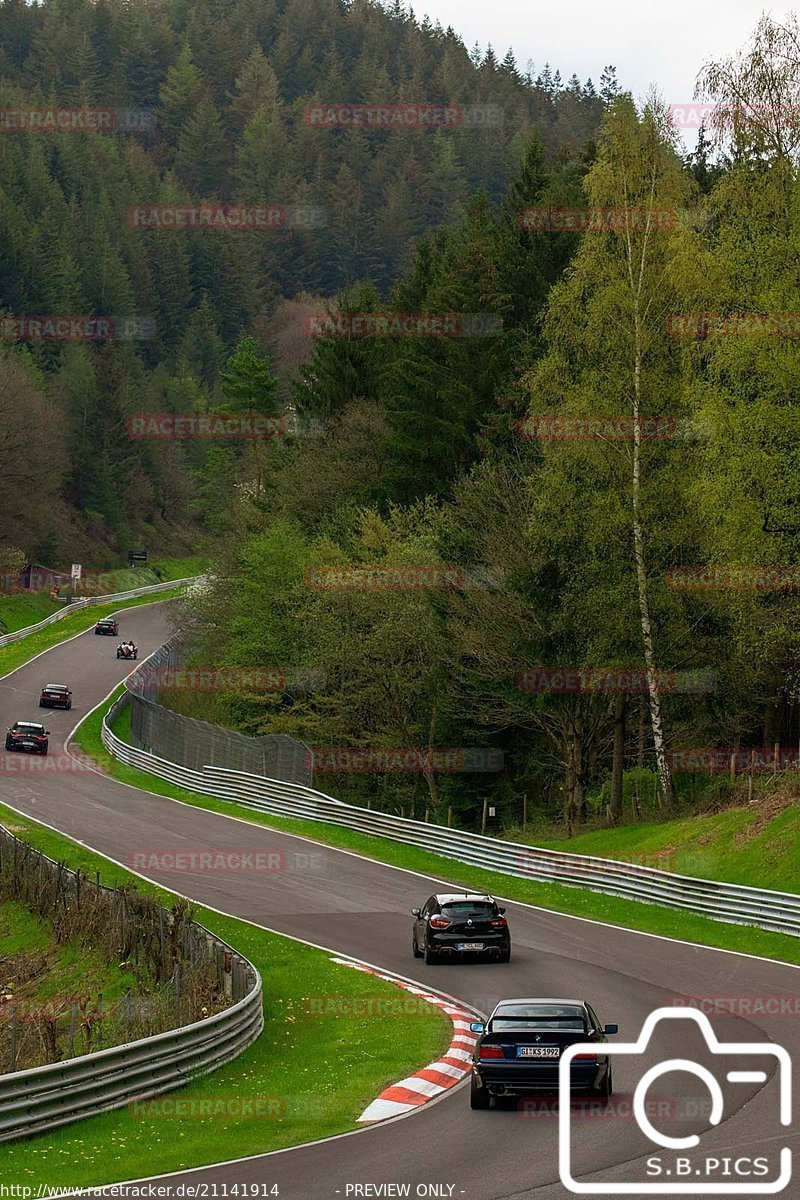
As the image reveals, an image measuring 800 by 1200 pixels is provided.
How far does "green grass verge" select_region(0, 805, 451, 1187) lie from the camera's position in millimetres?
15133

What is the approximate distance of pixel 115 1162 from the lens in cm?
1493

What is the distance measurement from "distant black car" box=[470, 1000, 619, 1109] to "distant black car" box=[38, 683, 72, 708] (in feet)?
210

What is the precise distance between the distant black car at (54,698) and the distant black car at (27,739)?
1173cm

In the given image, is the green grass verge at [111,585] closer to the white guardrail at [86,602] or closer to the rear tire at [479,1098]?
the white guardrail at [86,602]

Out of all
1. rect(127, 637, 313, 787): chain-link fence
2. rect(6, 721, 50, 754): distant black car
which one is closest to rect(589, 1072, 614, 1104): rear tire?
rect(127, 637, 313, 787): chain-link fence

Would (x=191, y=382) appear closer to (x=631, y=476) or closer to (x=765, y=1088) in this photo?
(x=631, y=476)

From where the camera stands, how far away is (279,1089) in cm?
1889

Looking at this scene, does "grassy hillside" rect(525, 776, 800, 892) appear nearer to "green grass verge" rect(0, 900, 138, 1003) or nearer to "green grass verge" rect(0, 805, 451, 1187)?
"green grass verge" rect(0, 805, 451, 1187)

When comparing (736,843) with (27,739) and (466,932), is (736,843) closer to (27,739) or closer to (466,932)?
(466,932)

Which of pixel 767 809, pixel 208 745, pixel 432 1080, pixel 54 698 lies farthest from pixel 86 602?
pixel 432 1080

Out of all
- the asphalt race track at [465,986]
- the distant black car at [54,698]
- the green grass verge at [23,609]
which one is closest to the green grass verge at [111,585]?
the green grass verge at [23,609]

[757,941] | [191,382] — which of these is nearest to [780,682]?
[757,941]

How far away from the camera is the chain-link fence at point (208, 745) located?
2256 inches

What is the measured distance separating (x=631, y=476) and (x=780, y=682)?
Answer: 7.70 meters
